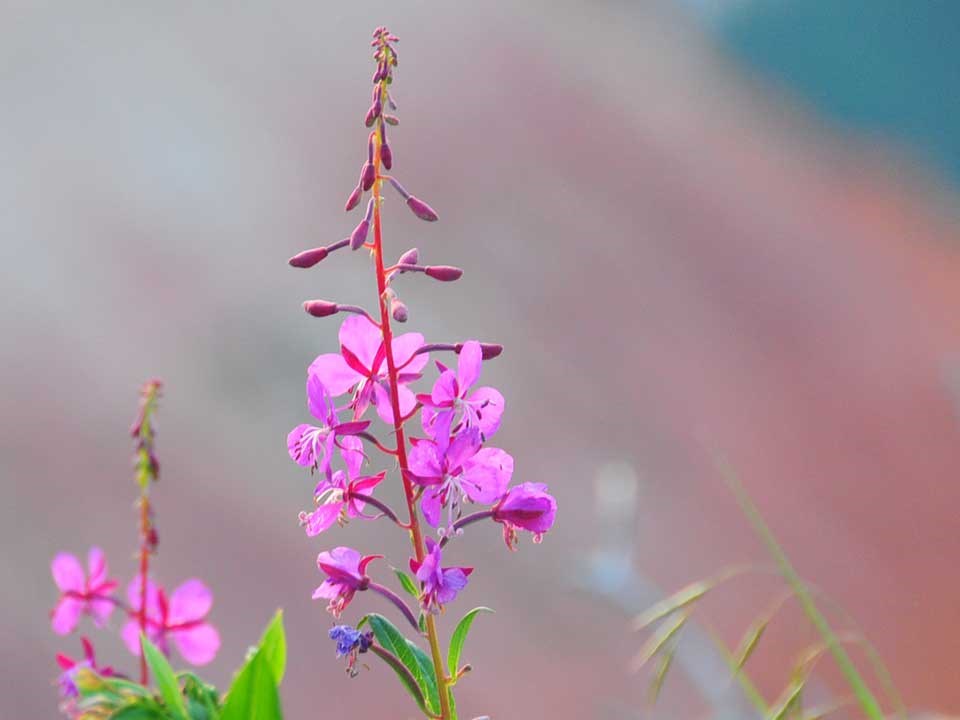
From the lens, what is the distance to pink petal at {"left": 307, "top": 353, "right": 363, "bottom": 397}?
1.38 ft

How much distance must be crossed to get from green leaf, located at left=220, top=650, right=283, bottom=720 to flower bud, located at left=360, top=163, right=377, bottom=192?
7.8 inches

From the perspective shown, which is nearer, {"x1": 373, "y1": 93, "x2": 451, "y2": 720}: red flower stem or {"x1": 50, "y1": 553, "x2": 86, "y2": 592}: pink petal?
{"x1": 373, "y1": 93, "x2": 451, "y2": 720}: red flower stem

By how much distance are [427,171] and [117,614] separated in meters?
1.26

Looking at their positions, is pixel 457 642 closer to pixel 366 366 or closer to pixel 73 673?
pixel 366 366

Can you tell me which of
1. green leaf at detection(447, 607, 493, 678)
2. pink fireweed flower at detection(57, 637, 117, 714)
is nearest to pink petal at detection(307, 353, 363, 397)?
green leaf at detection(447, 607, 493, 678)

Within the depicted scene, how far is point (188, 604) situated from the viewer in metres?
0.60

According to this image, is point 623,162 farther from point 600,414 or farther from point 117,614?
point 117,614

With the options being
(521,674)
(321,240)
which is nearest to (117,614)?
(521,674)

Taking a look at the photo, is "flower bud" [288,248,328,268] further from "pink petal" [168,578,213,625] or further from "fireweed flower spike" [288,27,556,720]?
"pink petal" [168,578,213,625]

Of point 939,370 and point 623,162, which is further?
point 623,162

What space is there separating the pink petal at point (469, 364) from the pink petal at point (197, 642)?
272 millimetres

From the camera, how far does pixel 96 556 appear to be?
2.02 ft

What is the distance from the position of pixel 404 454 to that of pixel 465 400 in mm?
33

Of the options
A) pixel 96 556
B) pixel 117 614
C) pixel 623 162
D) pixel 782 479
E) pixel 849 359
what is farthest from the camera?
pixel 623 162
